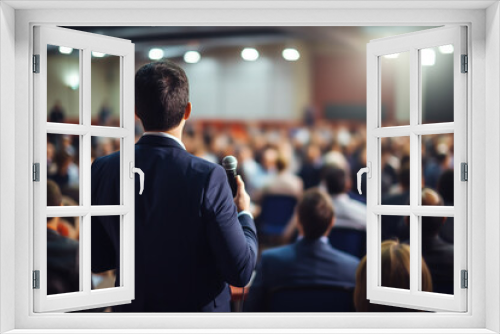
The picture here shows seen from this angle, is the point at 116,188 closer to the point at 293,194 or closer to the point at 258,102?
the point at 293,194

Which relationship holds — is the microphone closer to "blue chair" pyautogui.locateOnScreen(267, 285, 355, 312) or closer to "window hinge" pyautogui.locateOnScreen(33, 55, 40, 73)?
"blue chair" pyautogui.locateOnScreen(267, 285, 355, 312)

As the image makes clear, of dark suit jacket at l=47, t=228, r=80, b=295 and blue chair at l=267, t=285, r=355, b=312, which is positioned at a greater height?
dark suit jacket at l=47, t=228, r=80, b=295

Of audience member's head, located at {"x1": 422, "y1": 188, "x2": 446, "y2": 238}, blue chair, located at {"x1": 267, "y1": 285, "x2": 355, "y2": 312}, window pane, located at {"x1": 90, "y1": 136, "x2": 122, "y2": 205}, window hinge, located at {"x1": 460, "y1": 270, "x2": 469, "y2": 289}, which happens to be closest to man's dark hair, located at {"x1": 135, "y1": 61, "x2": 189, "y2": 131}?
window pane, located at {"x1": 90, "y1": 136, "x2": 122, "y2": 205}

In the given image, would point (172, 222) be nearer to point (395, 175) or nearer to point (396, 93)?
point (395, 175)

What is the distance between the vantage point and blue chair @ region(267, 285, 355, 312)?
3096mm

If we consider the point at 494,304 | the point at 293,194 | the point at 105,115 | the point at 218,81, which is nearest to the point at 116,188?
the point at 494,304

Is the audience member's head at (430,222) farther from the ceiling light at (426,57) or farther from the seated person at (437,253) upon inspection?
the ceiling light at (426,57)

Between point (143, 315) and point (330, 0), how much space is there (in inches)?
64.5

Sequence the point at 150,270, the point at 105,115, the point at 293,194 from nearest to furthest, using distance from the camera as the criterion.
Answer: the point at 150,270, the point at 293,194, the point at 105,115

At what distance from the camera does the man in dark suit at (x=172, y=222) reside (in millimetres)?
2682

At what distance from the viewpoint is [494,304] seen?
8.49 ft

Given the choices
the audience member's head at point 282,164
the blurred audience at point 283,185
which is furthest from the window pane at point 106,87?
the blurred audience at point 283,185

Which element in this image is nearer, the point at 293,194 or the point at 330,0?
the point at 330,0

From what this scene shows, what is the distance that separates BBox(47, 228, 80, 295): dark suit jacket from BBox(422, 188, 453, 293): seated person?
1.75 meters
